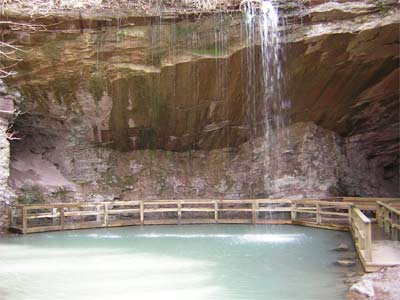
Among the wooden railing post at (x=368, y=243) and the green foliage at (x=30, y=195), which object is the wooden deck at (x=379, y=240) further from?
the green foliage at (x=30, y=195)

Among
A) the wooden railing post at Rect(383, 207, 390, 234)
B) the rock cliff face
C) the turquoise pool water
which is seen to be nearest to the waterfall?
the rock cliff face

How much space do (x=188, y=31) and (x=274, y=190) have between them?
577 centimetres

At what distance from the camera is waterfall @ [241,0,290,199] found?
1301 centimetres

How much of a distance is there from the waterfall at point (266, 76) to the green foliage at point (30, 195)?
6.81 m

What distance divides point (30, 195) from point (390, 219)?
948cm

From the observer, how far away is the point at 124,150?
1552cm

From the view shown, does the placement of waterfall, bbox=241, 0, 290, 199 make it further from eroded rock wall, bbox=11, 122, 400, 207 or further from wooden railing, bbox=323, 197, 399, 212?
wooden railing, bbox=323, 197, 399, 212

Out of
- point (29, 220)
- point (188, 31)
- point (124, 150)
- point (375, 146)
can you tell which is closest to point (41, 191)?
point (29, 220)

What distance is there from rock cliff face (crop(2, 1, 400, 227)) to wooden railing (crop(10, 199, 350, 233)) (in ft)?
2.55

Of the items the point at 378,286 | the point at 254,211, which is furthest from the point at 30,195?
the point at 378,286

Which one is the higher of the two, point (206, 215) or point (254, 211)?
point (254, 211)

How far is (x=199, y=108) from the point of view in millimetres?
14711

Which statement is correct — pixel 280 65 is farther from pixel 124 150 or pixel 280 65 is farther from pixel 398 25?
pixel 124 150

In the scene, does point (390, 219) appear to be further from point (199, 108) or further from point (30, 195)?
point (30, 195)
